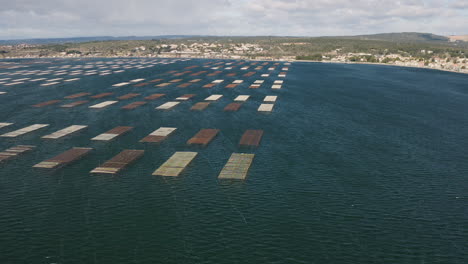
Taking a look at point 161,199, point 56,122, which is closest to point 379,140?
point 161,199

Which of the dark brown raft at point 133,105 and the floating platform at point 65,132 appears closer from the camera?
the floating platform at point 65,132

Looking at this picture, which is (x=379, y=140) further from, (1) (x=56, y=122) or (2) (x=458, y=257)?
(1) (x=56, y=122)

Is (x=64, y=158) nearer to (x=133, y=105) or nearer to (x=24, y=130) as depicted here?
(x=24, y=130)

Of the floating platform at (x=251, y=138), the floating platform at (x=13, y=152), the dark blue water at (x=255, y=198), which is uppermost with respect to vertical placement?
the floating platform at (x=251, y=138)

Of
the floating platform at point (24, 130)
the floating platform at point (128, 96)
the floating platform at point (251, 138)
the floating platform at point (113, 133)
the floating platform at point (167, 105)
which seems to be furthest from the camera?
the floating platform at point (128, 96)

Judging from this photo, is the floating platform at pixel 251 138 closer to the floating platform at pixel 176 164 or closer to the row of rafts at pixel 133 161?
the row of rafts at pixel 133 161

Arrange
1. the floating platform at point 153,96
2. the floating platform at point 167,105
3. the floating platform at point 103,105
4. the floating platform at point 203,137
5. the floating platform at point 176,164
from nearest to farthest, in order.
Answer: the floating platform at point 176,164 → the floating platform at point 203,137 → the floating platform at point 167,105 → the floating platform at point 103,105 → the floating platform at point 153,96

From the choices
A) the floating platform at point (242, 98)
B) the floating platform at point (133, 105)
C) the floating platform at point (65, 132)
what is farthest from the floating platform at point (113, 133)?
the floating platform at point (242, 98)
